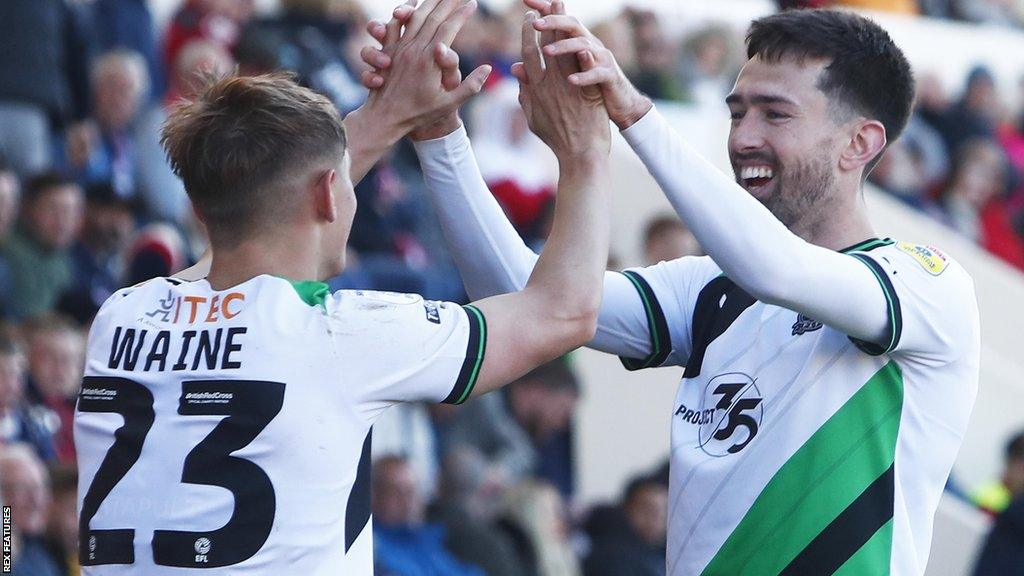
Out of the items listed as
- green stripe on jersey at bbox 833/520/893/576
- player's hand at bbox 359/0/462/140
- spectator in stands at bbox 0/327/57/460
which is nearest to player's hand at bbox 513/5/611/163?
player's hand at bbox 359/0/462/140

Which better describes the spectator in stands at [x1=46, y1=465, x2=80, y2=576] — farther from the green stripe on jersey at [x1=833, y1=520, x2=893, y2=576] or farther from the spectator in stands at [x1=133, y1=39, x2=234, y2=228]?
the green stripe on jersey at [x1=833, y1=520, x2=893, y2=576]

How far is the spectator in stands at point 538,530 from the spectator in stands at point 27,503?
2.70 meters

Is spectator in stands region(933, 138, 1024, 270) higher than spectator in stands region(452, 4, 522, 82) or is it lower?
lower

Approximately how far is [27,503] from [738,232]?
3740mm

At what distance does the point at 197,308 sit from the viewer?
3170 millimetres

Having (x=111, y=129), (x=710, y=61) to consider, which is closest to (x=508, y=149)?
(x=111, y=129)

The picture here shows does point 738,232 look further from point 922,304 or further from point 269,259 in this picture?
point 269,259

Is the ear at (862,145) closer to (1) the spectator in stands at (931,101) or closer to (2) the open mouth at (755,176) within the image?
(2) the open mouth at (755,176)

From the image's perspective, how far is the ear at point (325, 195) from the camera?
3188mm

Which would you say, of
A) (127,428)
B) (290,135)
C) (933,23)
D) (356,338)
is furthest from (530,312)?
(933,23)

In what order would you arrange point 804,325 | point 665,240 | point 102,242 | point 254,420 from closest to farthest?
point 254,420, point 804,325, point 102,242, point 665,240

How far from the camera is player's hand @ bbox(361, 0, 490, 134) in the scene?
3.70 m

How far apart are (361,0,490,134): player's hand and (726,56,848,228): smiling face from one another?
2.21 ft

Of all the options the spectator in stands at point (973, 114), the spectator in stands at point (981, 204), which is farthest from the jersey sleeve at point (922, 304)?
the spectator in stands at point (973, 114)
